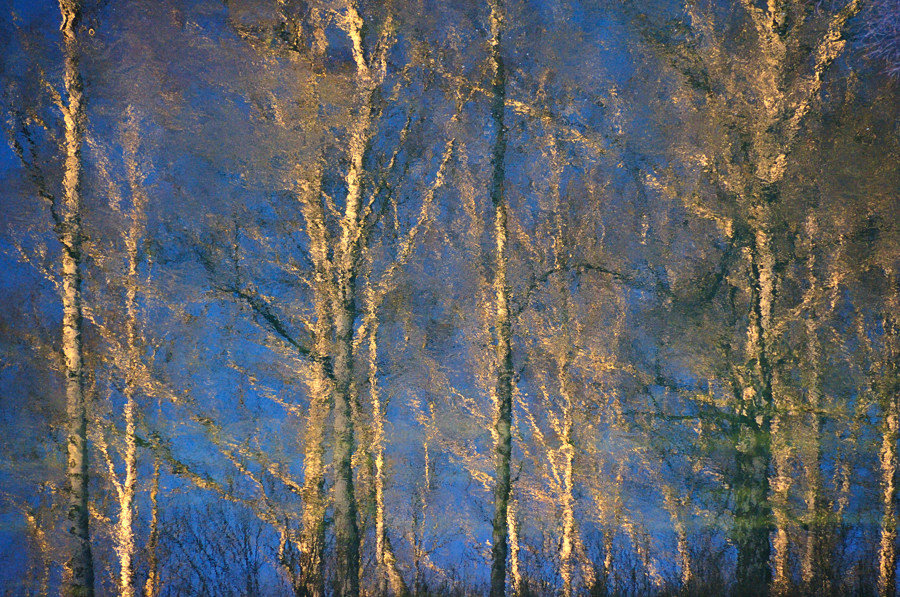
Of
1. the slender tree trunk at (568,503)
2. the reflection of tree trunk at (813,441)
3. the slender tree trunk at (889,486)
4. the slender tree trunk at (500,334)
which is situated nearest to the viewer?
the reflection of tree trunk at (813,441)

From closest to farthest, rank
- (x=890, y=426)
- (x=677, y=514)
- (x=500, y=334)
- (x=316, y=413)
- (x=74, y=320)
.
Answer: (x=74, y=320)
(x=500, y=334)
(x=316, y=413)
(x=890, y=426)
(x=677, y=514)

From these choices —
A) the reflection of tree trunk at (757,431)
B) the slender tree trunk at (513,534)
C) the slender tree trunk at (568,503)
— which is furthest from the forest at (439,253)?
the slender tree trunk at (513,534)

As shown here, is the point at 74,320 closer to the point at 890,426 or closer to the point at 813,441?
the point at 813,441

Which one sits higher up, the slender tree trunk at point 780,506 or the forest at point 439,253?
the forest at point 439,253

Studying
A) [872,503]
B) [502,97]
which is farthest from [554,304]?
[872,503]

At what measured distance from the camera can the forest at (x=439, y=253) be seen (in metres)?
6.95

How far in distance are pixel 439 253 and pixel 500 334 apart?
2172 mm

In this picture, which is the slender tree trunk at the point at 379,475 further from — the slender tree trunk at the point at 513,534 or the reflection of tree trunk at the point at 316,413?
the slender tree trunk at the point at 513,534

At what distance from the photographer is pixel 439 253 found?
9312 mm

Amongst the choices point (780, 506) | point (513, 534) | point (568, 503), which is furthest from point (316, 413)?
point (780, 506)

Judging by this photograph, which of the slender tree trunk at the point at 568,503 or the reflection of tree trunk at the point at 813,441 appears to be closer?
the reflection of tree trunk at the point at 813,441

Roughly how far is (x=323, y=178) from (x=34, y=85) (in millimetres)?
4073

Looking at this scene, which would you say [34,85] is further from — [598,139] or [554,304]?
[554,304]

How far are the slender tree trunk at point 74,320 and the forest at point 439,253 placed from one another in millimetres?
38
